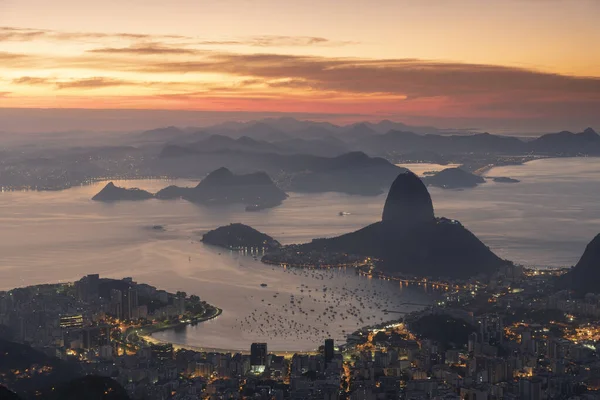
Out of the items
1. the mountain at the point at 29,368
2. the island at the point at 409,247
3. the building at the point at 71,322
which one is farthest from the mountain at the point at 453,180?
the mountain at the point at 29,368

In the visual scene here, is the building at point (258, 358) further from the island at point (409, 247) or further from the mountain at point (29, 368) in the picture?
the island at point (409, 247)

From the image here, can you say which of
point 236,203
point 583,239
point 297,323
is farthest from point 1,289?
point 236,203

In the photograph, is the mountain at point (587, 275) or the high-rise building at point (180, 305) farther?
the mountain at point (587, 275)

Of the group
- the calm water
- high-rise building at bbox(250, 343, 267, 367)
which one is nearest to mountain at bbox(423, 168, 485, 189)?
the calm water

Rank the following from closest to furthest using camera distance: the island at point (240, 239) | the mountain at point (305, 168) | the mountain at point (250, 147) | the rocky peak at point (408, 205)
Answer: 1. the rocky peak at point (408, 205)
2. the island at point (240, 239)
3. the mountain at point (305, 168)
4. the mountain at point (250, 147)

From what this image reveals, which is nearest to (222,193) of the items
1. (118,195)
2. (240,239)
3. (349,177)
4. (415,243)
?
(118,195)

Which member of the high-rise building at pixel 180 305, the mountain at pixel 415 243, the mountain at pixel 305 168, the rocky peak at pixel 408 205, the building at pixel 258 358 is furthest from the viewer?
the mountain at pixel 305 168

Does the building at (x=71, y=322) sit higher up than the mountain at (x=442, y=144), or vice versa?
the mountain at (x=442, y=144)
